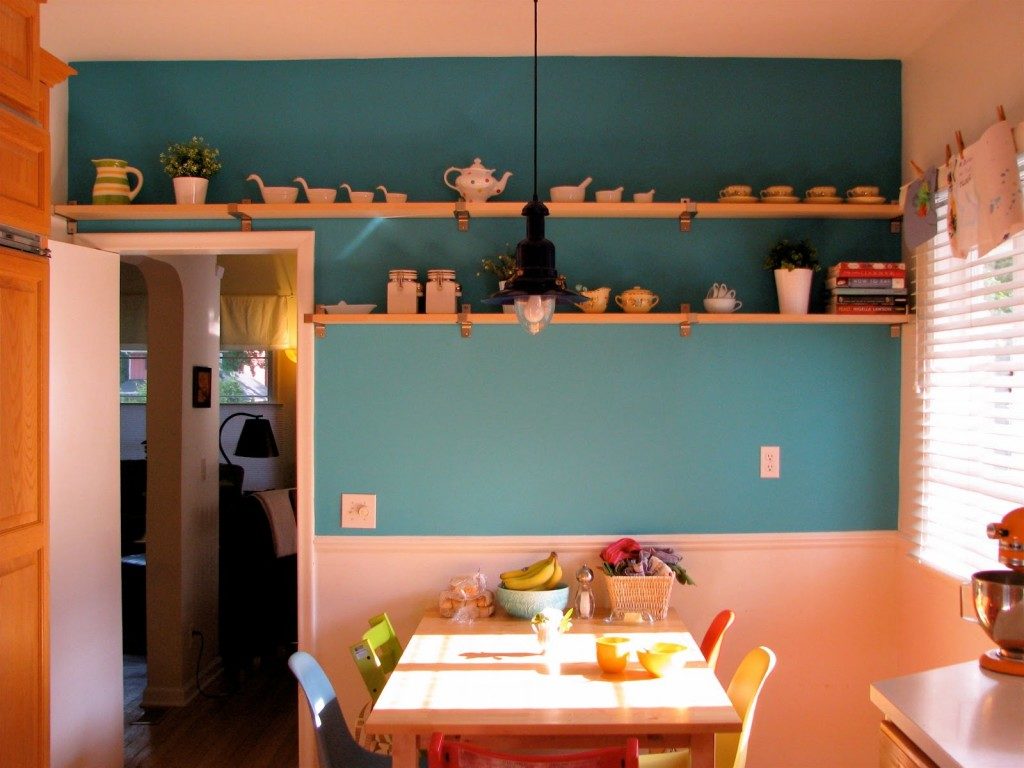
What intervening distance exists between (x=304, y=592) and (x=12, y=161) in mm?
1724

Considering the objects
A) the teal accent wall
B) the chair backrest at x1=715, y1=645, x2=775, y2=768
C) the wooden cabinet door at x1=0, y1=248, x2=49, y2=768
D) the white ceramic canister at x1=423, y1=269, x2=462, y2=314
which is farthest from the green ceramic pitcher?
the chair backrest at x1=715, y1=645, x2=775, y2=768

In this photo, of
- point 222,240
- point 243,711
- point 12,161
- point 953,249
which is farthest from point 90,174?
point 953,249

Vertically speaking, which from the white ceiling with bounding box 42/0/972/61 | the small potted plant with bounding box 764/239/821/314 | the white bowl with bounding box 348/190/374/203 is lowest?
the small potted plant with bounding box 764/239/821/314

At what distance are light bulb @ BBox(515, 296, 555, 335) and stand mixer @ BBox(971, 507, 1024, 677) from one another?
121 centimetres

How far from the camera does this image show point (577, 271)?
3182 millimetres

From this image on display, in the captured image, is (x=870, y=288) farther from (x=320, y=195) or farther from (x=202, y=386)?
(x=202, y=386)

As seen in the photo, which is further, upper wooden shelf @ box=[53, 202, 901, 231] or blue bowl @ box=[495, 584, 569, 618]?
upper wooden shelf @ box=[53, 202, 901, 231]

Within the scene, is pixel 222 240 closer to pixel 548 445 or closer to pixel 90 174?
pixel 90 174

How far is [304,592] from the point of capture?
3162 mm

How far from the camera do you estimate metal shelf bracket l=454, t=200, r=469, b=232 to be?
9.84ft

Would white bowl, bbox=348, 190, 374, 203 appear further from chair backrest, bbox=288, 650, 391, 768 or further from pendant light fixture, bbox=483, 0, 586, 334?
chair backrest, bbox=288, 650, 391, 768

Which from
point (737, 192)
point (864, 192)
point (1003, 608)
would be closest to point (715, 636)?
point (1003, 608)

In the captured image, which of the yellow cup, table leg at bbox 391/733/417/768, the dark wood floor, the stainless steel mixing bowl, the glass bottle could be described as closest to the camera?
the stainless steel mixing bowl

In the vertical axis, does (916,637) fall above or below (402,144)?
below
